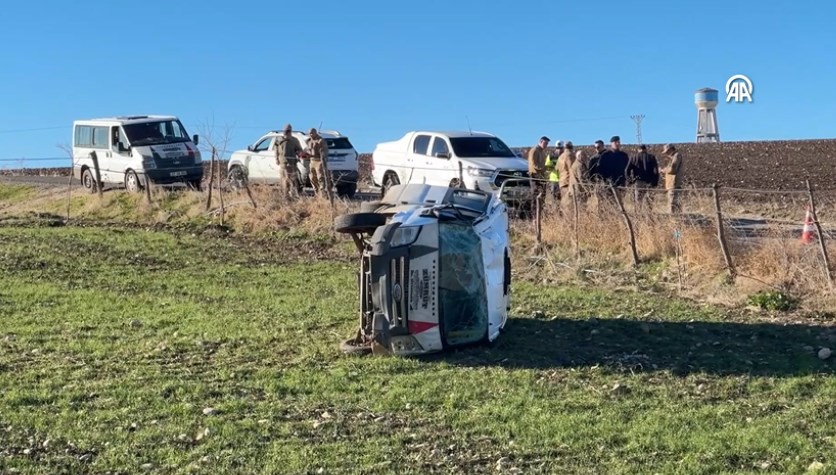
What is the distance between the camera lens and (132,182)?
88.8 ft

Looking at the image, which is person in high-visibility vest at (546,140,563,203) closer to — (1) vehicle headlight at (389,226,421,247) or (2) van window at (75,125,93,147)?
(1) vehicle headlight at (389,226,421,247)

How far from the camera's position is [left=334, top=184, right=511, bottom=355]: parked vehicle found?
390 inches

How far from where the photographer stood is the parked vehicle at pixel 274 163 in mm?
25672

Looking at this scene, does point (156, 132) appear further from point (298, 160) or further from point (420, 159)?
point (420, 159)

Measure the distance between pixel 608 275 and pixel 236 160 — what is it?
544 inches

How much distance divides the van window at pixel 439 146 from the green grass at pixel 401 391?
26.0 feet

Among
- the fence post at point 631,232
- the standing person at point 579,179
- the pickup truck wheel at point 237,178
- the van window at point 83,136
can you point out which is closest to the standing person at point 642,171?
the standing person at point 579,179

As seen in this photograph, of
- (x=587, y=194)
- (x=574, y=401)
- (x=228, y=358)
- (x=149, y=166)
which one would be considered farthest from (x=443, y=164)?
(x=574, y=401)

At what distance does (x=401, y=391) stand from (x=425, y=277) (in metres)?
1.44

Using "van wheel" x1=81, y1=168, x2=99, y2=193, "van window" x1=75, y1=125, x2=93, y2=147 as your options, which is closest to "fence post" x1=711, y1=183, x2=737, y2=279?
"van wheel" x1=81, y1=168, x2=99, y2=193

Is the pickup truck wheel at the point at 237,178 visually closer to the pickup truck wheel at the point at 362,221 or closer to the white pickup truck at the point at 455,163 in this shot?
the white pickup truck at the point at 455,163

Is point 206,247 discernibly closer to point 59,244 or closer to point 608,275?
point 59,244

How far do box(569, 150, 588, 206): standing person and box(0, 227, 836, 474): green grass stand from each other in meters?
3.65

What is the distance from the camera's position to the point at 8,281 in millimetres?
16359
